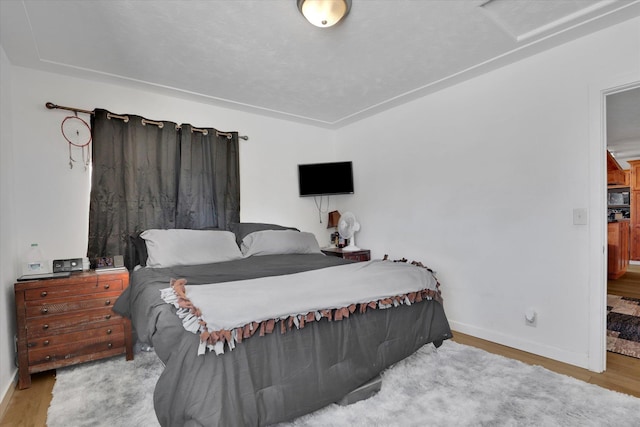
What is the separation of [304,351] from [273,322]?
0.26 meters

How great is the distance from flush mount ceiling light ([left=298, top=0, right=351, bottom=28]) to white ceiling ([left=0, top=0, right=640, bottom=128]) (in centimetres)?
12

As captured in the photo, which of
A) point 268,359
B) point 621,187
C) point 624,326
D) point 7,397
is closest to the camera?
point 268,359

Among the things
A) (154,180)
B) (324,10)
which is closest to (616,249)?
(324,10)

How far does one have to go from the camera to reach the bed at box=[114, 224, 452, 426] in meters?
1.41

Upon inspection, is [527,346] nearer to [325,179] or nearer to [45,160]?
[325,179]

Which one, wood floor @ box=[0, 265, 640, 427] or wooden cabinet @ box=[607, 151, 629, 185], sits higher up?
wooden cabinet @ box=[607, 151, 629, 185]

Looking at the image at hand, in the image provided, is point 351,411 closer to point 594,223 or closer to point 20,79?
point 594,223

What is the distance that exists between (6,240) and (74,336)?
830 mm

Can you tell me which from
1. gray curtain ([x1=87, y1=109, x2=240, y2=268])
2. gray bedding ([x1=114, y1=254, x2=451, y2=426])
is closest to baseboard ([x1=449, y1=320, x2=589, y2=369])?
gray bedding ([x1=114, y1=254, x2=451, y2=426])

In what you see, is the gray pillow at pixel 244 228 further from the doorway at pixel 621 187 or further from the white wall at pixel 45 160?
the doorway at pixel 621 187

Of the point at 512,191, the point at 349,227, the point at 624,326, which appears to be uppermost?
the point at 512,191

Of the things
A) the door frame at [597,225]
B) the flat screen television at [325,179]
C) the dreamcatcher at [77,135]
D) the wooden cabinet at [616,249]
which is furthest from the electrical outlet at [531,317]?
the dreamcatcher at [77,135]

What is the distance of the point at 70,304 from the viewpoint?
2.39 metres

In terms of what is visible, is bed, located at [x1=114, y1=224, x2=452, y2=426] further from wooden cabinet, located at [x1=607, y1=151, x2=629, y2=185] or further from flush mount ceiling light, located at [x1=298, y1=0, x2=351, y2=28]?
wooden cabinet, located at [x1=607, y1=151, x2=629, y2=185]
